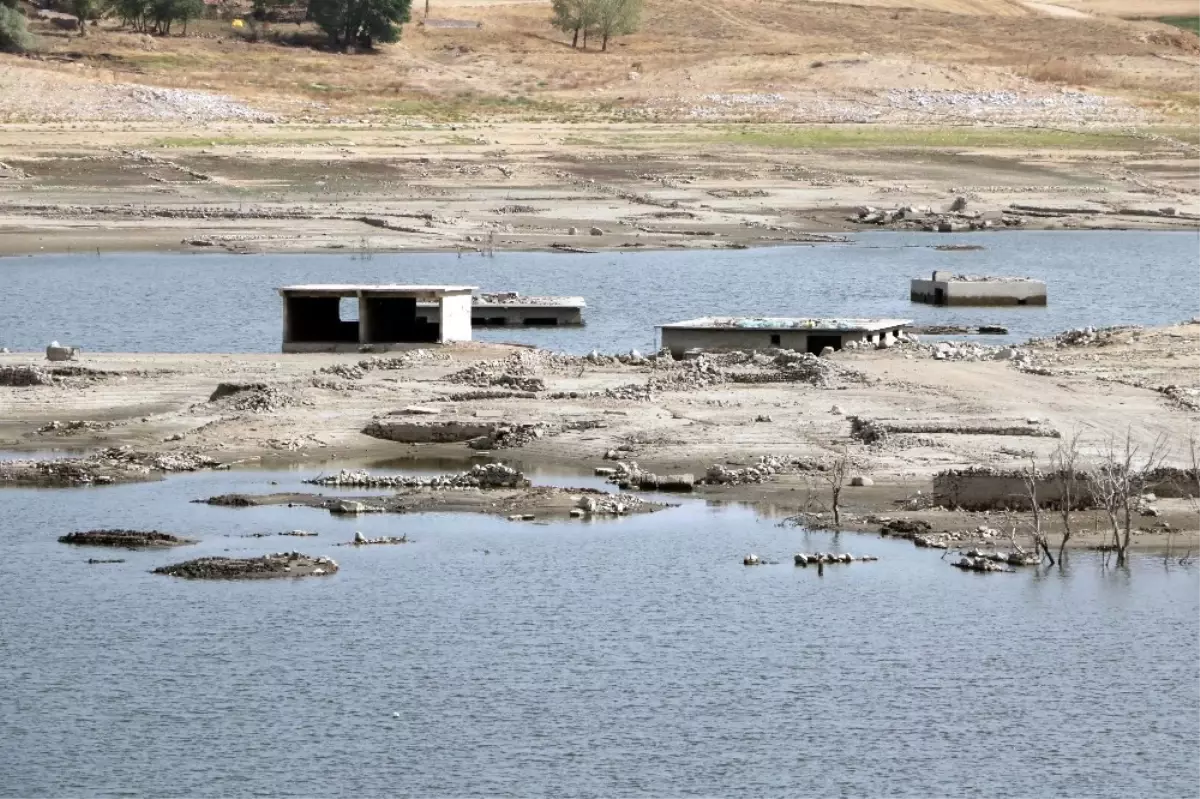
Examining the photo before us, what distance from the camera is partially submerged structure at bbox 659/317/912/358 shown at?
4256cm

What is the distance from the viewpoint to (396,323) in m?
46.1

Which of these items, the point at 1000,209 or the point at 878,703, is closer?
the point at 878,703

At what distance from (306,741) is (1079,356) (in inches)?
930

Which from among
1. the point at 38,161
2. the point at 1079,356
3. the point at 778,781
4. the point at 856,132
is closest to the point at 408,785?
the point at 778,781

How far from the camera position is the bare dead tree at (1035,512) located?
2686 cm

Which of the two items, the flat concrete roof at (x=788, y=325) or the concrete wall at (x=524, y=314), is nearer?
the flat concrete roof at (x=788, y=325)

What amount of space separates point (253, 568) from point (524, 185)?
1950 inches

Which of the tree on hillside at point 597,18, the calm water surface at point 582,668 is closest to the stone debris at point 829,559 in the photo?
the calm water surface at point 582,668

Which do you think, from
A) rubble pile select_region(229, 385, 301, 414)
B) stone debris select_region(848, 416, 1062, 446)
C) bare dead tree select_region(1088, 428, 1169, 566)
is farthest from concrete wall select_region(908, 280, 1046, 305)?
bare dead tree select_region(1088, 428, 1169, 566)

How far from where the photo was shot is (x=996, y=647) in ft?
79.7

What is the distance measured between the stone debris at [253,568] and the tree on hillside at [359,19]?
8205cm

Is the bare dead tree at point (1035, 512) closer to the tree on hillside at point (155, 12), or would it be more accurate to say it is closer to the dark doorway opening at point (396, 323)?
the dark doorway opening at point (396, 323)

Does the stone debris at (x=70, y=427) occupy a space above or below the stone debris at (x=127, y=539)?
above

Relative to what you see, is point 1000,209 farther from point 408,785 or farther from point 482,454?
point 408,785
